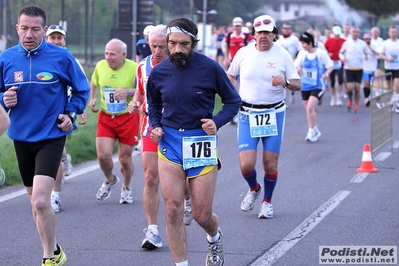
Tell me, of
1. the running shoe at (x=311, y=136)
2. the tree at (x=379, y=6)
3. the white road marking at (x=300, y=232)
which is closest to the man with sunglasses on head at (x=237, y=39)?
the running shoe at (x=311, y=136)

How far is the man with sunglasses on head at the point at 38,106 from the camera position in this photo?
6.48 meters

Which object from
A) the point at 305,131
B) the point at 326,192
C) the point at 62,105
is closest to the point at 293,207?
the point at 326,192

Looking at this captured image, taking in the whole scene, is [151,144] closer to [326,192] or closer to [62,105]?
[62,105]

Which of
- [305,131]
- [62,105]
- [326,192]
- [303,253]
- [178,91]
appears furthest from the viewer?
[305,131]

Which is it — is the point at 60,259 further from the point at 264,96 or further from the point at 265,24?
→ the point at 265,24

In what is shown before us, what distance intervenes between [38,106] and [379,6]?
34783 mm

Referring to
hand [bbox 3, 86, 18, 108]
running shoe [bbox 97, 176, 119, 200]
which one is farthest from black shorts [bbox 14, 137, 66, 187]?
running shoe [bbox 97, 176, 119, 200]

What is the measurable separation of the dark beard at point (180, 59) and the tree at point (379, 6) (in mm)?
32713

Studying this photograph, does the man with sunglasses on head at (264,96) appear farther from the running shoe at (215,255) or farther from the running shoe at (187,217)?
the running shoe at (215,255)

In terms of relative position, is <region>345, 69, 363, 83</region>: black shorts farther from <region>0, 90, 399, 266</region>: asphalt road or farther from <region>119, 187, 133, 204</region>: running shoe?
<region>119, 187, 133, 204</region>: running shoe

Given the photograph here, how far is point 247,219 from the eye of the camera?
8.98m

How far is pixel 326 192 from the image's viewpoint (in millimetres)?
10625

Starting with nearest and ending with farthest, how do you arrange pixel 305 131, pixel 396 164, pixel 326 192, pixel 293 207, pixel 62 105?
pixel 62 105 → pixel 293 207 → pixel 326 192 → pixel 396 164 → pixel 305 131

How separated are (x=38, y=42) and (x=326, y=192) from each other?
17.2ft
